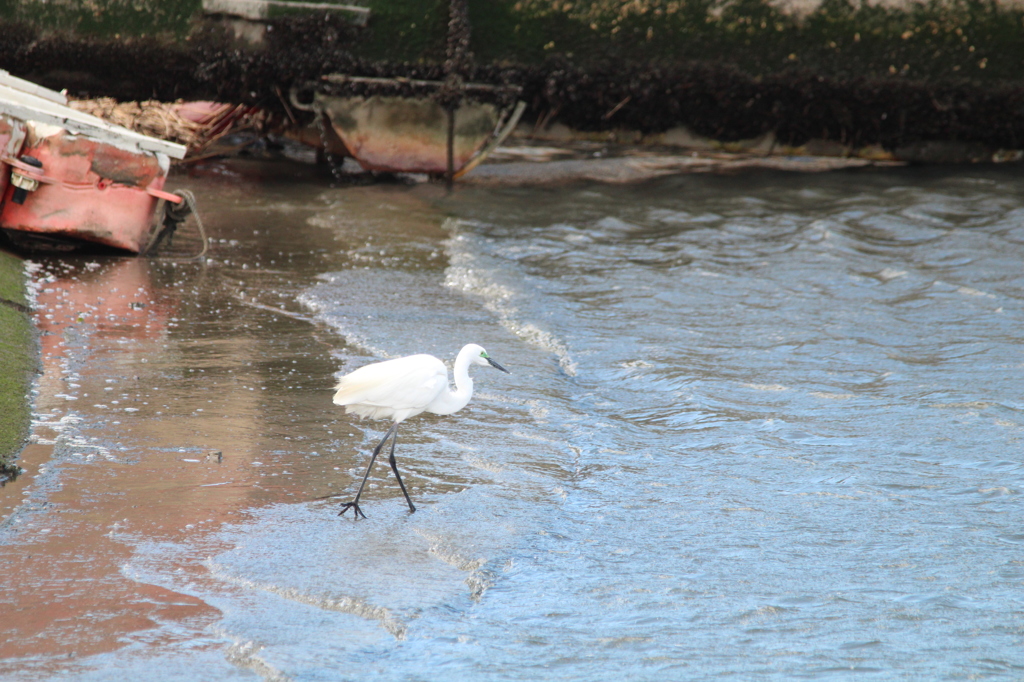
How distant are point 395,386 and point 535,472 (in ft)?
3.01

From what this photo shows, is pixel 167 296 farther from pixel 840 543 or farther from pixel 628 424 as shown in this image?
pixel 840 543

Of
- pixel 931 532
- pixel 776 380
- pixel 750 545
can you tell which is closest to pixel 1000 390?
pixel 776 380

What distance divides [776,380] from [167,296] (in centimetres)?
462

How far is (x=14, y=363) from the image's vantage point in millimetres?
5824

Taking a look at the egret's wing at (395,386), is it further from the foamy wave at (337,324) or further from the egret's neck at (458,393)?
the foamy wave at (337,324)

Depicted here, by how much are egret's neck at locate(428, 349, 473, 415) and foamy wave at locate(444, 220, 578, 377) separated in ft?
6.28

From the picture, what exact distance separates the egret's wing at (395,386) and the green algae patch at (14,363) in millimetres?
1556

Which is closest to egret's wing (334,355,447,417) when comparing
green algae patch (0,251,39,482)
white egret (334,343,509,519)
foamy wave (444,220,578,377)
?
white egret (334,343,509,519)

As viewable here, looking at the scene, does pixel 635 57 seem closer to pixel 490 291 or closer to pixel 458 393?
pixel 490 291

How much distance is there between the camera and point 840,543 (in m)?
4.46

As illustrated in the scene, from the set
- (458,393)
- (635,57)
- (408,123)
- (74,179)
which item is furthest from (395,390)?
(635,57)

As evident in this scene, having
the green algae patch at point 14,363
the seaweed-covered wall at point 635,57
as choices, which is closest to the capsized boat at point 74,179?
the green algae patch at point 14,363

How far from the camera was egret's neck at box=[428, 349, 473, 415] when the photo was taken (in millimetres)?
5004

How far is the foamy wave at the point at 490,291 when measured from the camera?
754cm
